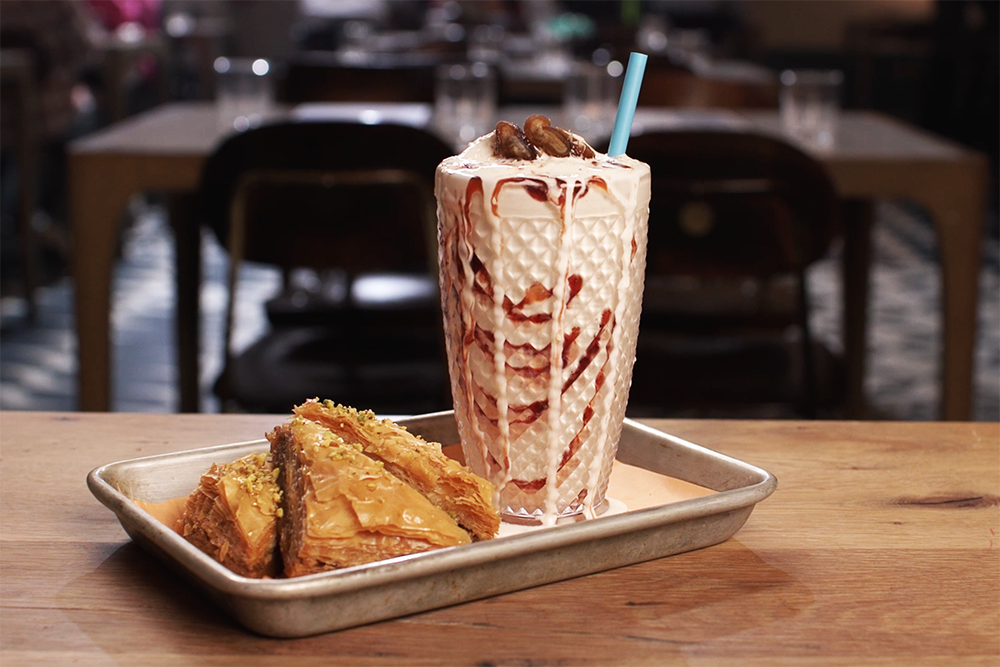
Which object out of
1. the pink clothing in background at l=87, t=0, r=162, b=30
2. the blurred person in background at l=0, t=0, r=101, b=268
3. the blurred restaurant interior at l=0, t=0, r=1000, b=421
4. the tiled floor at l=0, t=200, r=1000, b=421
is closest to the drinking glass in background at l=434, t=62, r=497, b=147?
the blurred restaurant interior at l=0, t=0, r=1000, b=421

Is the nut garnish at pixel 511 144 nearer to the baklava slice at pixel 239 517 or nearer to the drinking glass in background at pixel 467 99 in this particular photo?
the baklava slice at pixel 239 517

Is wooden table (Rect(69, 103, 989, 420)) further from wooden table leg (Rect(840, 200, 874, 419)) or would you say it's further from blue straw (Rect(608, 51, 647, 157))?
blue straw (Rect(608, 51, 647, 157))

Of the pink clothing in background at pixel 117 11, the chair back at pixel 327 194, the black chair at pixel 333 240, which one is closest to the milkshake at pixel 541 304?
the black chair at pixel 333 240

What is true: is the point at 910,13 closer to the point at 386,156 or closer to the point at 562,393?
the point at 386,156

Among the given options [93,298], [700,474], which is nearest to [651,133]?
[93,298]

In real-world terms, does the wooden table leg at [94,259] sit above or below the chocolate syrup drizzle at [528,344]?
below

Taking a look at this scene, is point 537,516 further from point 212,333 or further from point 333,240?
point 212,333
